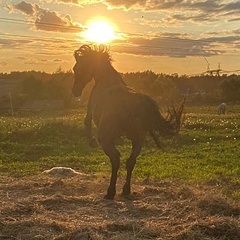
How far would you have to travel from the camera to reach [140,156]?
16.3m

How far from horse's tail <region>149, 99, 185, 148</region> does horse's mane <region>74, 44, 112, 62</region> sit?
165 cm

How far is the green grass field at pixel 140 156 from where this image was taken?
12174 mm

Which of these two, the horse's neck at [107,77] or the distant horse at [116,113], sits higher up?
the horse's neck at [107,77]

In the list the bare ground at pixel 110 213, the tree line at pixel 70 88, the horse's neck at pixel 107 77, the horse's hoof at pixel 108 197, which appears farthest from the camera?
the tree line at pixel 70 88

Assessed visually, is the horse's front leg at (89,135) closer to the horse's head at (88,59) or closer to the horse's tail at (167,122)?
the horse's head at (88,59)

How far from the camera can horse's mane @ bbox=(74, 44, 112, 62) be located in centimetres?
957

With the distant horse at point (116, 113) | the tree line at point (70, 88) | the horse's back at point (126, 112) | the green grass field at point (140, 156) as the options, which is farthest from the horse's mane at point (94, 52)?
the tree line at point (70, 88)

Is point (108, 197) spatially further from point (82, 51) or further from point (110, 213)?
point (82, 51)

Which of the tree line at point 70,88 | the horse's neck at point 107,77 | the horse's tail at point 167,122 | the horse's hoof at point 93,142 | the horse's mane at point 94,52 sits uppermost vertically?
the horse's mane at point 94,52

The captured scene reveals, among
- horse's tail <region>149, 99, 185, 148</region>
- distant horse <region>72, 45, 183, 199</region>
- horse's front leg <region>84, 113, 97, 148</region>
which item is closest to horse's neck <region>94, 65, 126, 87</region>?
distant horse <region>72, 45, 183, 199</region>

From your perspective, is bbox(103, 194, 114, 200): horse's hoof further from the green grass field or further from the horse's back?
the green grass field

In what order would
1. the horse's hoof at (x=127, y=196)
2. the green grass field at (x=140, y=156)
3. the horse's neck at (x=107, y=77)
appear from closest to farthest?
the horse's hoof at (x=127, y=196)
the horse's neck at (x=107, y=77)
the green grass field at (x=140, y=156)

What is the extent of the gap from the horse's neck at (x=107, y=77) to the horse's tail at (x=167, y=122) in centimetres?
112

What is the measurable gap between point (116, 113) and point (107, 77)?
1.14 meters
